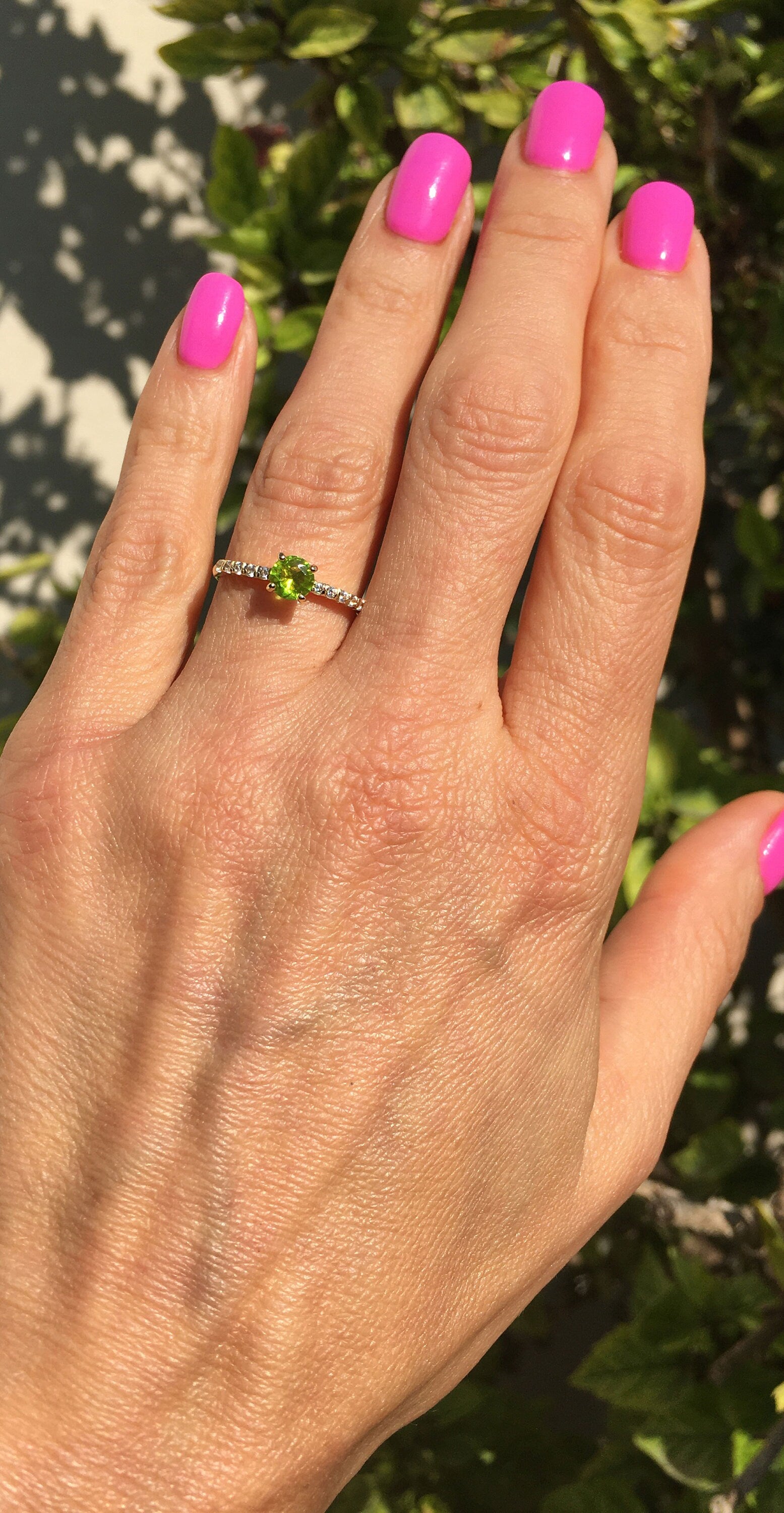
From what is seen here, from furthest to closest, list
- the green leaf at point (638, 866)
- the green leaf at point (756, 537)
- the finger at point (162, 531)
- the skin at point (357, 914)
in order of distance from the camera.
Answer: the green leaf at point (756, 537) < the green leaf at point (638, 866) < the finger at point (162, 531) < the skin at point (357, 914)

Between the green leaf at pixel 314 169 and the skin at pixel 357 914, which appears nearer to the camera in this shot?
the skin at pixel 357 914

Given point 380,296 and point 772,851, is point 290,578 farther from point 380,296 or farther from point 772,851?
point 772,851

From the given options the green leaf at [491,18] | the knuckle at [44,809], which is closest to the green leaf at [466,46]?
the green leaf at [491,18]

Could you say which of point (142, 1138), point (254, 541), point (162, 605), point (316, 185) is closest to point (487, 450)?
point (254, 541)

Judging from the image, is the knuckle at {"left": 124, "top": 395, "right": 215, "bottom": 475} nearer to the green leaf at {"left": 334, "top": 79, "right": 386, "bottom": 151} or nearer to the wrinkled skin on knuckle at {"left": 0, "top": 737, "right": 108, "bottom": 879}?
the wrinkled skin on knuckle at {"left": 0, "top": 737, "right": 108, "bottom": 879}

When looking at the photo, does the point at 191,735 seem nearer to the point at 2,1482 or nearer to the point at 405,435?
the point at 405,435

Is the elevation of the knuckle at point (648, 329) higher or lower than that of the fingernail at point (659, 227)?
lower

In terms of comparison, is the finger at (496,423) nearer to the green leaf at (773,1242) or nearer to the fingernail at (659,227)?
the fingernail at (659,227)
